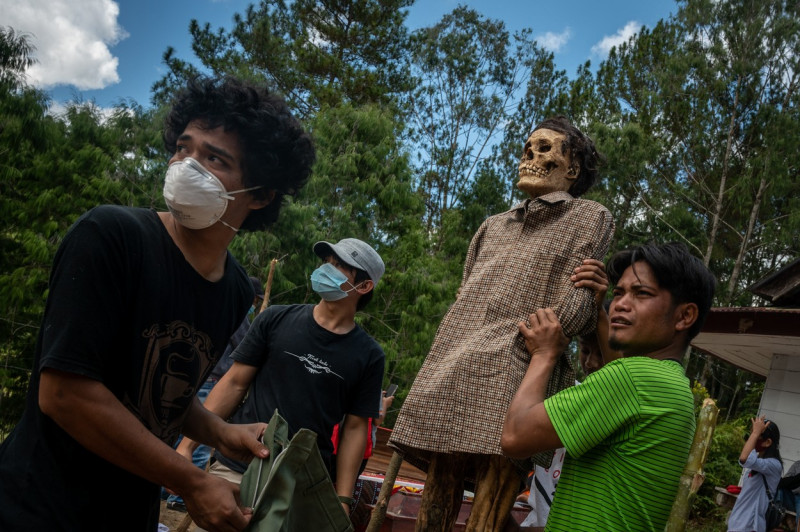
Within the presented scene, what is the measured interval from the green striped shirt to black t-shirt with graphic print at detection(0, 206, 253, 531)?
48.1 inches

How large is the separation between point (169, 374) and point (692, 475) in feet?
5.08

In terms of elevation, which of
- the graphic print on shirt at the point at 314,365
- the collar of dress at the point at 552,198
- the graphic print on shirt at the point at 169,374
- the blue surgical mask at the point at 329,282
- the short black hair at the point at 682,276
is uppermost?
the collar of dress at the point at 552,198

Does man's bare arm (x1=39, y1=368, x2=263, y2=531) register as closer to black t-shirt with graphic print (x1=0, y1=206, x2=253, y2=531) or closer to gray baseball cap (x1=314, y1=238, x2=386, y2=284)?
black t-shirt with graphic print (x1=0, y1=206, x2=253, y2=531)

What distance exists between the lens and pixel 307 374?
370 centimetres

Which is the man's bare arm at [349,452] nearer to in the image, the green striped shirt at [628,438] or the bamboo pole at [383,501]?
the bamboo pole at [383,501]

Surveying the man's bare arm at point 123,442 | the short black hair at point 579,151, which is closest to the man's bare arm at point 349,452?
the short black hair at point 579,151

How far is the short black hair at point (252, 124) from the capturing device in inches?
83.9

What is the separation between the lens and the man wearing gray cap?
3656 millimetres

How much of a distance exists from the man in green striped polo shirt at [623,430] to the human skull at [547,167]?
112 centimetres

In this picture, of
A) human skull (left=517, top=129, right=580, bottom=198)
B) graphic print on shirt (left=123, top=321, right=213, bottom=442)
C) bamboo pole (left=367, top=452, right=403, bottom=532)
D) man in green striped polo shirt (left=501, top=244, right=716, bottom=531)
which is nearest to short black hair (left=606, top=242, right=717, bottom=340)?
man in green striped polo shirt (left=501, top=244, right=716, bottom=531)

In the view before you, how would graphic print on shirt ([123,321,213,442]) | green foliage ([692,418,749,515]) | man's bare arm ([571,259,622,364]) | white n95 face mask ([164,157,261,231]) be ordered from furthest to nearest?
1. green foliage ([692,418,749,515])
2. man's bare arm ([571,259,622,364])
3. white n95 face mask ([164,157,261,231])
4. graphic print on shirt ([123,321,213,442])

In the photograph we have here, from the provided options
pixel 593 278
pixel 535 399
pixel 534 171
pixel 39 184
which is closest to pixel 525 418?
pixel 535 399

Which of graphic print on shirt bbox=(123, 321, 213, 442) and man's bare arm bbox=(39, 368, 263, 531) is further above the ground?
graphic print on shirt bbox=(123, 321, 213, 442)

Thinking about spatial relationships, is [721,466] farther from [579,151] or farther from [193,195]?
[193,195]
